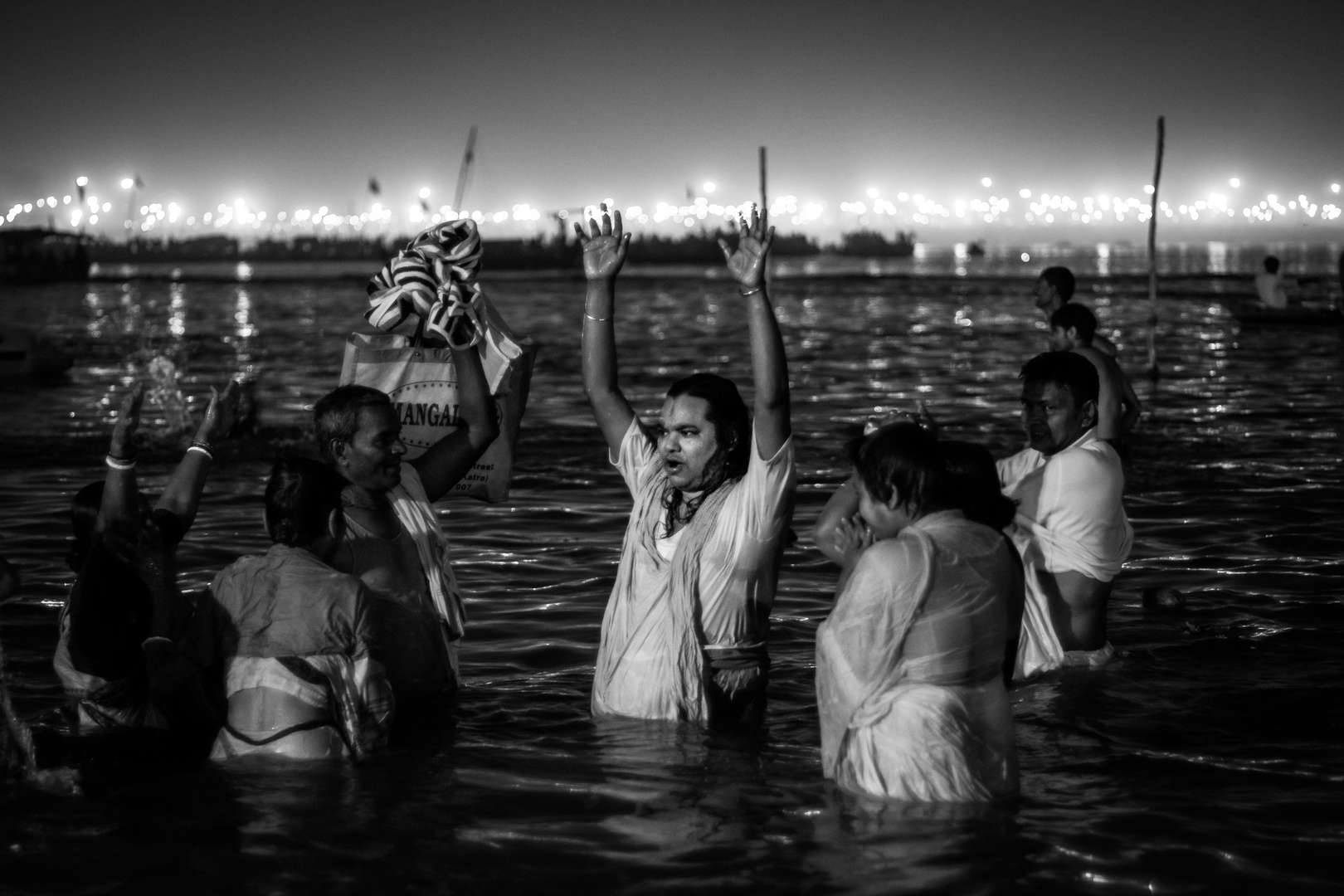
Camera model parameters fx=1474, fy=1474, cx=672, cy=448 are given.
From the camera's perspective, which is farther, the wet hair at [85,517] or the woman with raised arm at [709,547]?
the wet hair at [85,517]

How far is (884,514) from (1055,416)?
2124mm

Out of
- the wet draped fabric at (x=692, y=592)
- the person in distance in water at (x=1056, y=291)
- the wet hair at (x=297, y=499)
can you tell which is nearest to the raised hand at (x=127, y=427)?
the wet hair at (x=297, y=499)

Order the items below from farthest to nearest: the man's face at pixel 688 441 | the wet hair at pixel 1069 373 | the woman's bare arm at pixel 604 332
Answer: the wet hair at pixel 1069 373
the woman's bare arm at pixel 604 332
the man's face at pixel 688 441

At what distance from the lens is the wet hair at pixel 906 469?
4.24 m

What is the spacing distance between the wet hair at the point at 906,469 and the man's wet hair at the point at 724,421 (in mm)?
738

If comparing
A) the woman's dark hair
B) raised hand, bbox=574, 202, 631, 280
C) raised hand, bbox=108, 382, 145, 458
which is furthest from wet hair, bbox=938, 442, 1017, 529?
the woman's dark hair

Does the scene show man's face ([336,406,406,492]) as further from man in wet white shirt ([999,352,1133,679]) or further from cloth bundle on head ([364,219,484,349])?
man in wet white shirt ([999,352,1133,679])

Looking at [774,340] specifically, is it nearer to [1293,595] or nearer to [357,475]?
[357,475]

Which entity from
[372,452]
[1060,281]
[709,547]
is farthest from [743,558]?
[1060,281]

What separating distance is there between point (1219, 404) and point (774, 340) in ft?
52.4

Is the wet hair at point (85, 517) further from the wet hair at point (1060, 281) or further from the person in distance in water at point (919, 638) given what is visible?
the wet hair at point (1060, 281)

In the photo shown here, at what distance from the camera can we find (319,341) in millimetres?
34375

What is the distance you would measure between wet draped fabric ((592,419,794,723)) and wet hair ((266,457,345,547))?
42.6 inches

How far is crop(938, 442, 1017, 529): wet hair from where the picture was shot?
4.34 m
